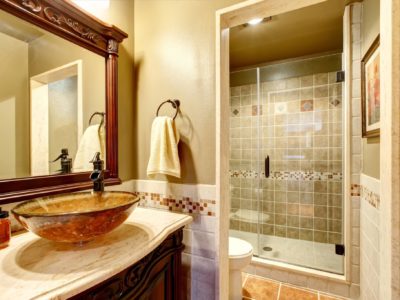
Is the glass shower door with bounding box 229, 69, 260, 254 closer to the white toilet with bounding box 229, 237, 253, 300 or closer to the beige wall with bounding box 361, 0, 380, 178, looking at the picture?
the white toilet with bounding box 229, 237, 253, 300

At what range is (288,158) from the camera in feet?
9.23

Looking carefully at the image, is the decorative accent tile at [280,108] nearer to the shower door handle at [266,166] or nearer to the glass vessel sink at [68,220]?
the shower door handle at [266,166]


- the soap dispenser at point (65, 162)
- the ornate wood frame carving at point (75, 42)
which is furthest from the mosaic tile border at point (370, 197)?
the soap dispenser at point (65, 162)

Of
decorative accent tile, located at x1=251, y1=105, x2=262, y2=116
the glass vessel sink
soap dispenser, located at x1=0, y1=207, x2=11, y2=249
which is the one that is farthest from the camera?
decorative accent tile, located at x1=251, y1=105, x2=262, y2=116

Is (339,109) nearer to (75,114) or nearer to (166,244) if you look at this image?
(166,244)

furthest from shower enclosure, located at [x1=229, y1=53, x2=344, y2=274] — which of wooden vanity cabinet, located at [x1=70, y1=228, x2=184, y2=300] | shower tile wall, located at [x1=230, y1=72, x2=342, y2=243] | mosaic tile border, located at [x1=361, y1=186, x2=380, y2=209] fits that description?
wooden vanity cabinet, located at [x1=70, y1=228, x2=184, y2=300]

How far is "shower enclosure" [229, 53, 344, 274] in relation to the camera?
2529 mm

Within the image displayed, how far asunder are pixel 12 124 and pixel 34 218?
547 mm

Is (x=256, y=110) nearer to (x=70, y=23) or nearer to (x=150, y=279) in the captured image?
(x=70, y=23)

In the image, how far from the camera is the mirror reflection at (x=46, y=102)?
3.01 ft

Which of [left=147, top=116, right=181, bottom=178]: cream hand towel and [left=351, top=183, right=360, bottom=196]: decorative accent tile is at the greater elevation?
[left=147, top=116, right=181, bottom=178]: cream hand towel

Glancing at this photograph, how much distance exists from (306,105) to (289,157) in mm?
698

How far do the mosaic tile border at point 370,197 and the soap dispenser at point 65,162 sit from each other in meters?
1.75

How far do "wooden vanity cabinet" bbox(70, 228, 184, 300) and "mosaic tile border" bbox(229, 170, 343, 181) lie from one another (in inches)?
82.9
